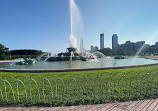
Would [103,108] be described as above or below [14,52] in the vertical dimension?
below

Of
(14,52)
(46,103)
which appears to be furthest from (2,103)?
(14,52)

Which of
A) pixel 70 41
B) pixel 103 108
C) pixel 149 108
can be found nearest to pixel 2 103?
pixel 103 108

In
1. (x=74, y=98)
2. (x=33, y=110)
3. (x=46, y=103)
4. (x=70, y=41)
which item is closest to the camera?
(x=33, y=110)

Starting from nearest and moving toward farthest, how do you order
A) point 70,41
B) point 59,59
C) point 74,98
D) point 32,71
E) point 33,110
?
point 33,110 < point 74,98 < point 32,71 < point 59,59 < point 70,41

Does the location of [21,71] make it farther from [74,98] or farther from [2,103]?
[74,98]

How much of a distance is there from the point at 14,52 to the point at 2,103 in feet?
212

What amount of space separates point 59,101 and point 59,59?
22.5 m

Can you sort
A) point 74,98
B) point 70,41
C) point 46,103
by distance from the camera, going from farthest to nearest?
1. point 70,41
2. point 74,98
3. point 46,103

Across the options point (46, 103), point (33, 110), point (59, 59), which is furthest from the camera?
point (59, 59)

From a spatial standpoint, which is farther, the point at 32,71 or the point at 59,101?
the point at 32,71

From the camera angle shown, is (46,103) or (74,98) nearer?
(46,103)

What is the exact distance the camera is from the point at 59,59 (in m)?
26.1

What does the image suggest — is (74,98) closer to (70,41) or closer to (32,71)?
(32,71)

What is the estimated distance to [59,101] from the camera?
3992 millimetres
